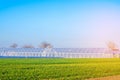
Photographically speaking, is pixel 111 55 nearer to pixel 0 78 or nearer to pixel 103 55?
pixel 103 55

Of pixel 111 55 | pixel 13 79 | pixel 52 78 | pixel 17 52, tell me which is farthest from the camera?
pixel 111 55

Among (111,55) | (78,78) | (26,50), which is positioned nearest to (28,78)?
(78,78)

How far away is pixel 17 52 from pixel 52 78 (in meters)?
62.6

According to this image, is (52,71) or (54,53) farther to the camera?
(54,53)

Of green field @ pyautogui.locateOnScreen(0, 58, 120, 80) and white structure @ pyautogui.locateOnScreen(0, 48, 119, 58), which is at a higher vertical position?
white structure @ pyautogui.locateOnScreen(0, 48, 119, 58)

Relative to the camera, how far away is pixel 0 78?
1877 cm

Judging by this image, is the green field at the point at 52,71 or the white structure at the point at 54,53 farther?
the white structure at the point at 54,53

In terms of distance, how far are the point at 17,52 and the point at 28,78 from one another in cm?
6328

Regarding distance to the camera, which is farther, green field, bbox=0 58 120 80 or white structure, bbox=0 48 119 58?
white structure, bbox=0 48 119 58

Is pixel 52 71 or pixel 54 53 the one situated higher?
pixel 54 53

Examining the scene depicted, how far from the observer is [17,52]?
8169 cm

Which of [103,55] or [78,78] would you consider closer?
[78,78]

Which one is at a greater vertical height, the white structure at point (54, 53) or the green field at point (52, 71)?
the white structure at point (54, 53)

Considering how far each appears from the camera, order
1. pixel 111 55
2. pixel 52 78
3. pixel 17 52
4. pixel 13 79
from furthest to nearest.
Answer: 1. pixel 111 55
2. pixel 17 52
3. pixel 52 78
4. pixel 13 79
